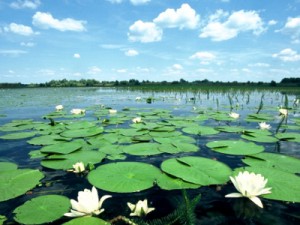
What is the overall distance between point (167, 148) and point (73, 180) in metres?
1.66

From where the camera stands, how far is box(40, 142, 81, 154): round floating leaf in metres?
3.87

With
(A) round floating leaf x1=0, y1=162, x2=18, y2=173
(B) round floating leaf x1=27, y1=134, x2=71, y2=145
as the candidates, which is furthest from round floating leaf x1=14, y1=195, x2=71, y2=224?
(B) round floating leaf x1=27, y1=134, x2=71, y2=145

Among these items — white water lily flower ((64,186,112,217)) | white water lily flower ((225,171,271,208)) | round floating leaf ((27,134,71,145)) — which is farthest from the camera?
round floating leaf ((27,134,71,145))

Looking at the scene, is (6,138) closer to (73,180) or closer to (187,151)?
(73,180)

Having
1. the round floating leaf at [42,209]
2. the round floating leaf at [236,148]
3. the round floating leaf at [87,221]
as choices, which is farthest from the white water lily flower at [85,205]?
the round floating leaf at [236,148]

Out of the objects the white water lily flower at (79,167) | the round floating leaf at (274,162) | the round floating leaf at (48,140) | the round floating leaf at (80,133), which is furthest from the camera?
the round floating leaf at (80,133)

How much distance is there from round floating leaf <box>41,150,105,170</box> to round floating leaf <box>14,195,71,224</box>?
0.94 metres

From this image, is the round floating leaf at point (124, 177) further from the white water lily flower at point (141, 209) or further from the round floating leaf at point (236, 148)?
the round floating leaf at point (236, 148)

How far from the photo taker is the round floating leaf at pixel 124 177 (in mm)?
2574

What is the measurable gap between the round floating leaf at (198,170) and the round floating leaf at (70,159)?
112 cm

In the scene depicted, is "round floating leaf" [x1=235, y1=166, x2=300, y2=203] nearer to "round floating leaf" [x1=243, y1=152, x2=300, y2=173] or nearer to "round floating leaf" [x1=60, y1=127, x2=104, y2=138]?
"round floating leaf" [x1=243, y1=152, x2=300, y2=173]

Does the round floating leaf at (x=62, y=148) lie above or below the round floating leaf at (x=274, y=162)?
below

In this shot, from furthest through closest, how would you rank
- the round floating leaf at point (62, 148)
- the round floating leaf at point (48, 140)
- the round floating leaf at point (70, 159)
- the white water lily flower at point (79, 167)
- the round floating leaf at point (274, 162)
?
the round floating leaf at point (48, 140) < the round floating leaf at point (62, 148) < the round floating leaf at point (70, 159) < the round floating leaf at point (274, 162) < the white water lily flower at point (79, 167)

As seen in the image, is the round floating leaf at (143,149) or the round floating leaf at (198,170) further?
the round floating leaf at (143,149)
